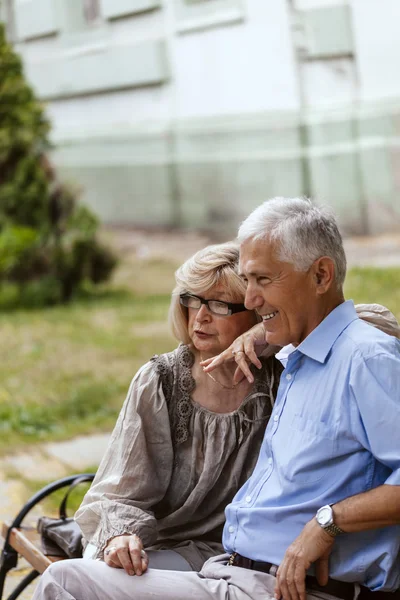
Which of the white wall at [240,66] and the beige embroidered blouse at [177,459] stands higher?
the white wall at [240,66]

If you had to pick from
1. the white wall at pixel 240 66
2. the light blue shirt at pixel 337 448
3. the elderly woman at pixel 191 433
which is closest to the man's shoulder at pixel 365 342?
the light blue shirt at pixel 337 448

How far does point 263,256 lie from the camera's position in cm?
252

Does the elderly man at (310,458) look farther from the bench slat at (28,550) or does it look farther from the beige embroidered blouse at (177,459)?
the bench slat at (28,550)

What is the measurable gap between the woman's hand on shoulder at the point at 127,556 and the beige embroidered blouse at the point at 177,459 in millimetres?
Answer: 144

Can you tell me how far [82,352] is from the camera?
9.07m

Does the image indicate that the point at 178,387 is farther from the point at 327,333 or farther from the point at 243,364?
the point at 327,333

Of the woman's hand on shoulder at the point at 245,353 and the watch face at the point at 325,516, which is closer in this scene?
the watch face at the point at 325,516

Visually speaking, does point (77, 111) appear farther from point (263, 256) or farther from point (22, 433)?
point (263, 256)

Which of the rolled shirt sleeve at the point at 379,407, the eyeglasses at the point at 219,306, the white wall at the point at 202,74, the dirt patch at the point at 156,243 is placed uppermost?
the white wall at the point at 202,74

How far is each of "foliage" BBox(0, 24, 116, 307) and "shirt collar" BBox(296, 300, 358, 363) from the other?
9.04 m

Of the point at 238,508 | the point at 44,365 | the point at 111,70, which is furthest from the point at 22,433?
the point at 111,70

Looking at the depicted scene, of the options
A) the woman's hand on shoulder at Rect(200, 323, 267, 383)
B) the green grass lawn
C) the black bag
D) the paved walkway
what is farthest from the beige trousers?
the green grass lawn

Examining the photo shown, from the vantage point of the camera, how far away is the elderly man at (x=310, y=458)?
2350 mm

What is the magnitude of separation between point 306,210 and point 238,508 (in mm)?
791
